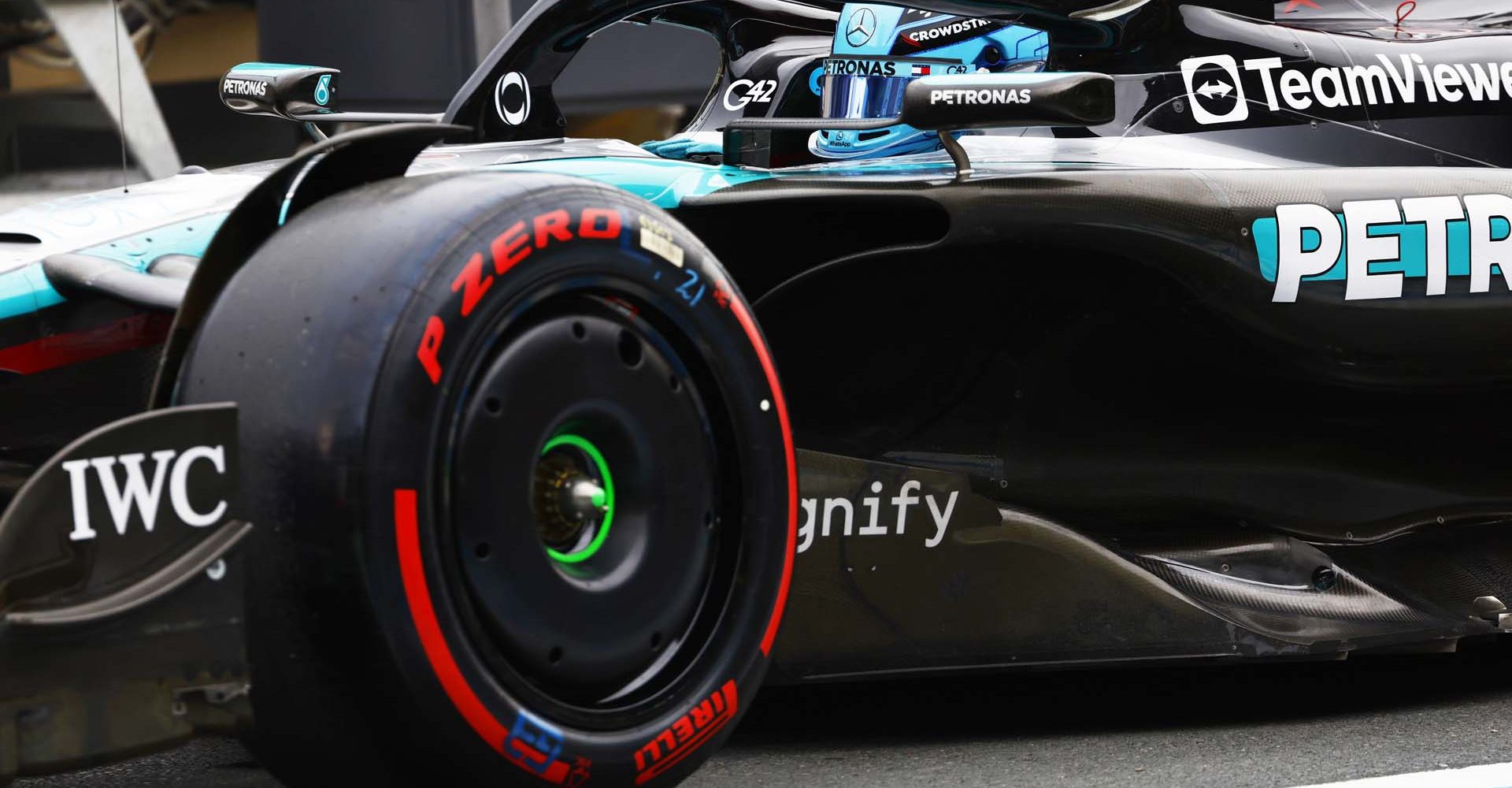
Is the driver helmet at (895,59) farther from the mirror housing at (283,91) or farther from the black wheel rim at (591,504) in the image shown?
the black wheel rim at (591,504)

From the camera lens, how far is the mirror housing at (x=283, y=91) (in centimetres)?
430

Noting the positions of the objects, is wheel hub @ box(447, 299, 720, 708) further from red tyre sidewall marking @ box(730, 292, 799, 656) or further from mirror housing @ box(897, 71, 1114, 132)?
mirror housing @ box(897, 71, 1114, 132)

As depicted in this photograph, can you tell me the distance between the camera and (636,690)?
244 centimetres

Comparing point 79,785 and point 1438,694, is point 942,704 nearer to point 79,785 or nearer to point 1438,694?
point 1438,694

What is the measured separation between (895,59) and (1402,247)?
1091 millimetres

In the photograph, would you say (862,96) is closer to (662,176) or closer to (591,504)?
(662,176)

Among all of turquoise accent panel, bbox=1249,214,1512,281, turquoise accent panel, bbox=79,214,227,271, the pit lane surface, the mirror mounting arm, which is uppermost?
the mirror mounting arm

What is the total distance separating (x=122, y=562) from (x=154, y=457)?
0.13 m

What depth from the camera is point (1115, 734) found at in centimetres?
345

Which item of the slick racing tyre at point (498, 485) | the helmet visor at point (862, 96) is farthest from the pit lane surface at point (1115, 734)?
the helmet visor at point (862, 96)

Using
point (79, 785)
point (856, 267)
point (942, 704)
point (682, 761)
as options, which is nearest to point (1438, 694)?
point (942, 704)

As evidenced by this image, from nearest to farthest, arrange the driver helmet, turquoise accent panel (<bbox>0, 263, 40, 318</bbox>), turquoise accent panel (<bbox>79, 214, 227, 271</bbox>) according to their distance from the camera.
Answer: turquoise accent panel (<bbox>0, 263, 40, 318</bbox>)
turquoise accent panel (<bbox>79, 214, 227, 271</bbox>)
the driver helmet

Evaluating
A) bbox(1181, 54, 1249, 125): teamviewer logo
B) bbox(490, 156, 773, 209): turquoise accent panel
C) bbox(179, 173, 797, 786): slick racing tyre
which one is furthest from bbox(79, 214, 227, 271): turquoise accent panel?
bbox(1181, 54, 1249, 125): teamviewer logo

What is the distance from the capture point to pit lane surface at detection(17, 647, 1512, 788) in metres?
3.07
